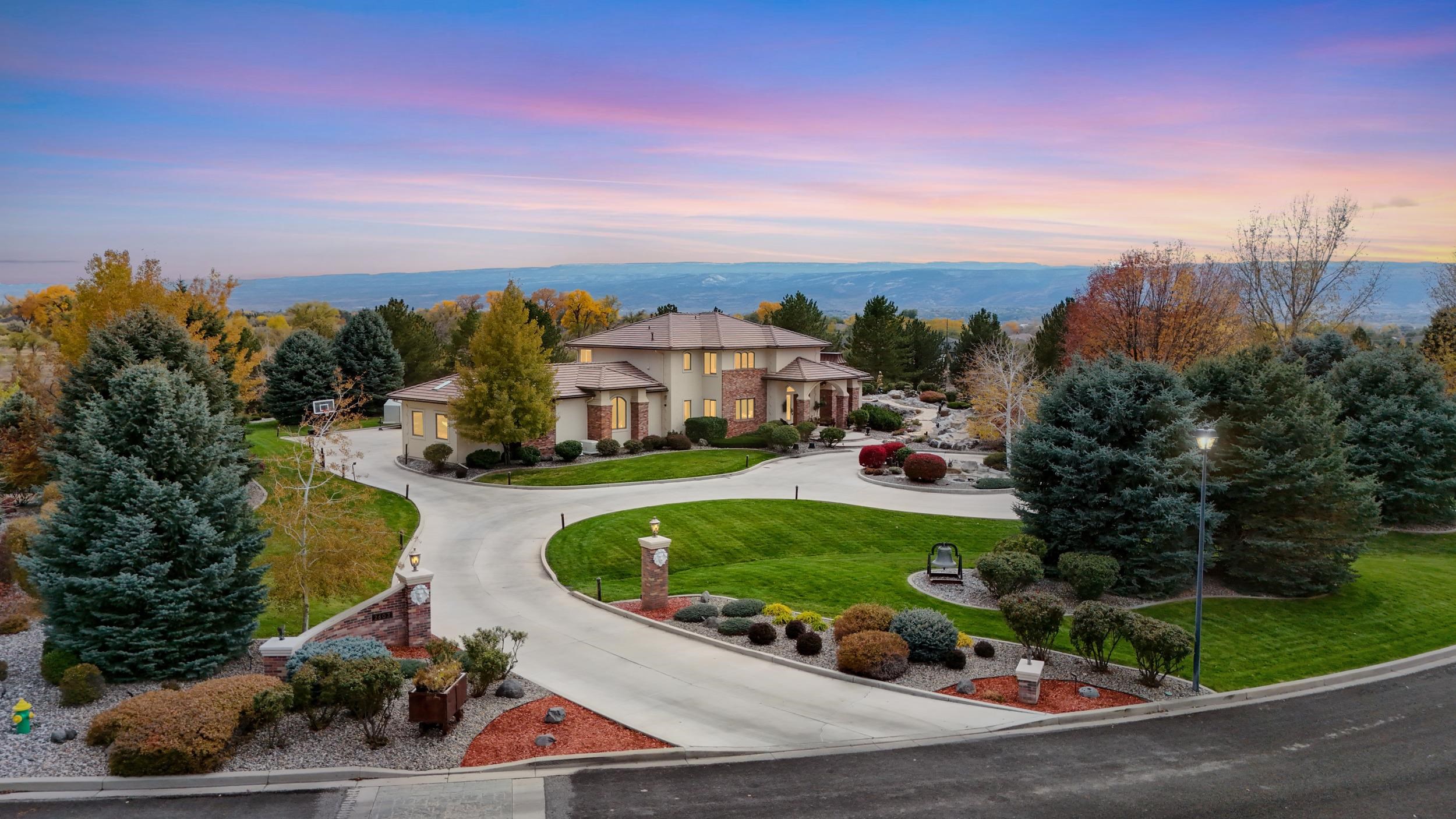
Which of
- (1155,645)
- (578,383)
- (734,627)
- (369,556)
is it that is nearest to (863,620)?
(734,627)

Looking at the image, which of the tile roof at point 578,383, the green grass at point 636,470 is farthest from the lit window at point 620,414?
the green grass at point 636,470

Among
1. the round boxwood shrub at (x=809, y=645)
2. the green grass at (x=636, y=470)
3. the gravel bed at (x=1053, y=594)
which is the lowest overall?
the green grass at (x=636, y=470)

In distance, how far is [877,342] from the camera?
6669 cm

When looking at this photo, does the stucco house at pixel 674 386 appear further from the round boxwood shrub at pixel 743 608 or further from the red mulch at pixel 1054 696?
the red mulch at pixel 1054 696

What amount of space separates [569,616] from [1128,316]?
35719 millimetres

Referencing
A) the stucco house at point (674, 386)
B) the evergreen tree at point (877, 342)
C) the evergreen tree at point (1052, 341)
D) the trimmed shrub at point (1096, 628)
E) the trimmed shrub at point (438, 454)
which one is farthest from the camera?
the evergreen tree at point (877, 342)

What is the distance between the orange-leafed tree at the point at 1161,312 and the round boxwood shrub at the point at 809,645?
30835mm

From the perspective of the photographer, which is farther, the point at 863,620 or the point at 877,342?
the point at 877,342

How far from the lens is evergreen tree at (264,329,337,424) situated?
170 feet

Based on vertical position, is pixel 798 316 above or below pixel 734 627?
above

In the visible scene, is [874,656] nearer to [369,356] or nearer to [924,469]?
[924,469]

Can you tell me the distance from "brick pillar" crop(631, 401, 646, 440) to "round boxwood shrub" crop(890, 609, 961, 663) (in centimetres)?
2829

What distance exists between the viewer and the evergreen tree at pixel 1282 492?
70.3 feet

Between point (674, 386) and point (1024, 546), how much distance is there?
26186 millimetres
